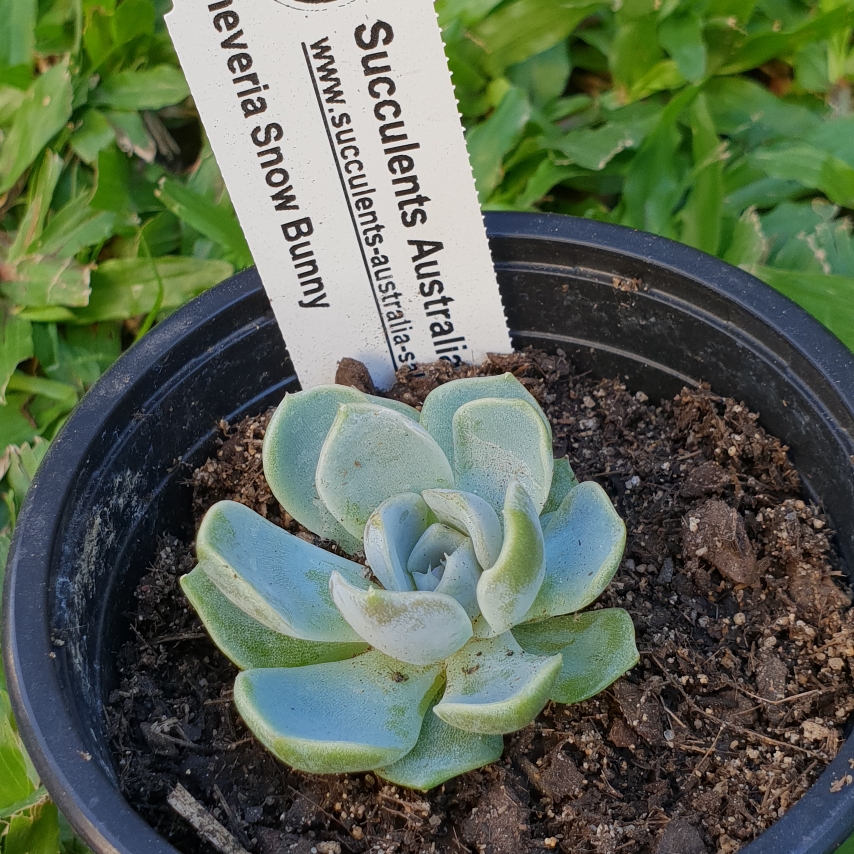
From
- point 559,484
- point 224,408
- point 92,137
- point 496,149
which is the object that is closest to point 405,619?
point 559,484

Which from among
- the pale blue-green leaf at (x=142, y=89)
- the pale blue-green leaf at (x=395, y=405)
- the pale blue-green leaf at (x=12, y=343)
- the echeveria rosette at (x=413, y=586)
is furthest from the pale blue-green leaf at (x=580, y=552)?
the pale blue-green leaf at (x=142, y=89)

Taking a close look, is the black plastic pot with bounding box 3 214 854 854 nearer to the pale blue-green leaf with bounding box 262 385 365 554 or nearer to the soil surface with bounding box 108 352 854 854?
the soil surface with bounding box 108 352 854 854

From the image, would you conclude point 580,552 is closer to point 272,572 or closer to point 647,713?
point 647,713

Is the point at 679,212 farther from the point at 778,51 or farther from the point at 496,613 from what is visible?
the point at 496,613

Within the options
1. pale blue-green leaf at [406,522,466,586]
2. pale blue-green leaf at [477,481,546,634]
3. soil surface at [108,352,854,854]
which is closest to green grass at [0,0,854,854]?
soil surface at [108,352,854,854]

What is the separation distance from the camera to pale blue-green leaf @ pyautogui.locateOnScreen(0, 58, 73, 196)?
153 centimetres

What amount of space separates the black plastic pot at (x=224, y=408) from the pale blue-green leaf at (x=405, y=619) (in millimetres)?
252

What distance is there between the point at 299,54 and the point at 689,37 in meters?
0.86

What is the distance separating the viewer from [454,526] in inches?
35.0

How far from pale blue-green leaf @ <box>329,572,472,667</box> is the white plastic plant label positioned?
1.49ft

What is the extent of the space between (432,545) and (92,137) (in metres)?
1.11

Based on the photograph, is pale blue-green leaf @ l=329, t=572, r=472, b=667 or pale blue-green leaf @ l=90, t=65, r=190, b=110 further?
pale blue-green leaf @ l=90, t=65, r=190, b=110

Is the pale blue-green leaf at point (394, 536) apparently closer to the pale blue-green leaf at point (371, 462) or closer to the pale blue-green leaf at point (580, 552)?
the pale blue-green leaf at point (371, 462)

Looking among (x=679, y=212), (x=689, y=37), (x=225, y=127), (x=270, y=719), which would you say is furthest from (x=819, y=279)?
(x=270, y=719)
